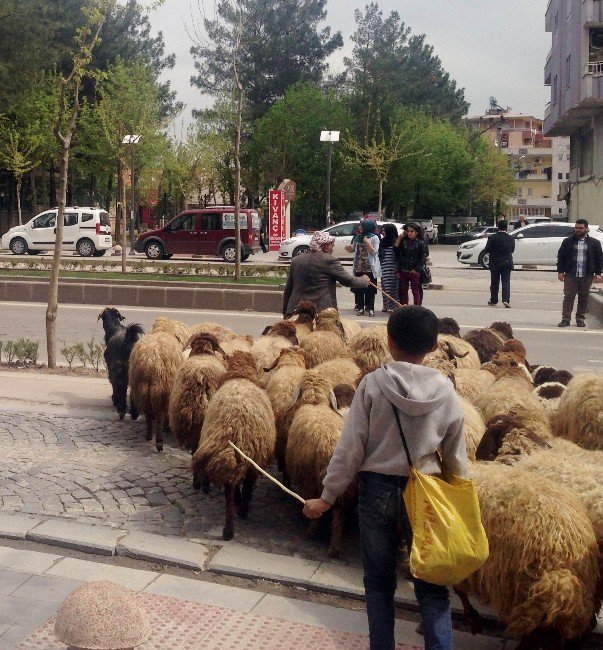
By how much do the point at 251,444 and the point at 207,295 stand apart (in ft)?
41.9

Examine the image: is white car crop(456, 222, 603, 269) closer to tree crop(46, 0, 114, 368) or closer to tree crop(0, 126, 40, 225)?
tree crop(46, 0, 114, 368)

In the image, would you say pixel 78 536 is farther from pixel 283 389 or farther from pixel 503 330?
pixel 503 330

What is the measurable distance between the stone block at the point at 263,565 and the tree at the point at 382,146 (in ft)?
145

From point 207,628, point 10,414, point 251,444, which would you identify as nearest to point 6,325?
point 10,414

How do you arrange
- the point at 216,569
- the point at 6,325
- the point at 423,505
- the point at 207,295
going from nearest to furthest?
the point at 423,505 → the point at 216,569 → the point at 6,325 → the point at 207,295

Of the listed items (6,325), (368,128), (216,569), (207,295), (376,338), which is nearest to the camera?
(216,569)

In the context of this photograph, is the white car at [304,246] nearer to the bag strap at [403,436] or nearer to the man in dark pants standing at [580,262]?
the man in dark pants standing at [580,262]

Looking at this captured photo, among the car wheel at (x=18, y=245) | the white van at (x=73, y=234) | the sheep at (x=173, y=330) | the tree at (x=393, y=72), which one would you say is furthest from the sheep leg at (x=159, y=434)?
the tree at (x=393, y=72)

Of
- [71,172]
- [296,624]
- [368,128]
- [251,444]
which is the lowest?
[296,624]

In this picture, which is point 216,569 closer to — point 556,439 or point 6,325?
point 556,439

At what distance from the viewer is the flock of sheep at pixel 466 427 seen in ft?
13.2

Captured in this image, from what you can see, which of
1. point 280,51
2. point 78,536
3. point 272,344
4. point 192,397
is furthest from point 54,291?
point 280,51

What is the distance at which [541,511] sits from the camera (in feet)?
13.5

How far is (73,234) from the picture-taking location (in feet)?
119
